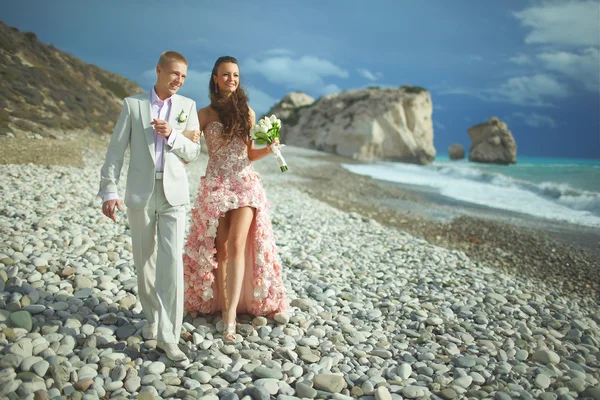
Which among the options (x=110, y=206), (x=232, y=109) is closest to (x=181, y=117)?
(x=232, y=109)

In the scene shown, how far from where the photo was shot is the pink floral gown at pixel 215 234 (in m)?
4.00

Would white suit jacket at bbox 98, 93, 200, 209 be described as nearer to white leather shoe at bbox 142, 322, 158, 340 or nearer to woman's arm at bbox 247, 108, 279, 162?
woman's arm at bbox 247, 108, 279, 162

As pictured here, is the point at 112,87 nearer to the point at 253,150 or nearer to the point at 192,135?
the point at 253,150

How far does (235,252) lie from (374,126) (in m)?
43.4

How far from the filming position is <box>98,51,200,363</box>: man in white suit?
10.6 feet

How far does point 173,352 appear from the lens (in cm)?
341

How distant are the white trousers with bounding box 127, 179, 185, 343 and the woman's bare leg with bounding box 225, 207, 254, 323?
0.61m

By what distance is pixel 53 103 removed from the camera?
2175cm

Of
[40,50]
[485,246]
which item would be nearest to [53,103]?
[40,50]

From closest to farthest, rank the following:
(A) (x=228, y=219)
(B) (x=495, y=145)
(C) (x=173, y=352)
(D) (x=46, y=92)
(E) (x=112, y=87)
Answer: (C) (x=173, y=352)
(A) (x=228, y=219)
(D) (x=46, y=92)
(E) (x=112, y=87)
(B) (x=495, y=145)

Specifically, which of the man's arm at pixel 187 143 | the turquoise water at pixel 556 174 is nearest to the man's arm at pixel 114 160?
the man's arm at pixel 187 143

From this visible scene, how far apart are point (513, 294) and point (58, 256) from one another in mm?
6429

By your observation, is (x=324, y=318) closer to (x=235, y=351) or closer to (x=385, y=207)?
(x=235, y=351)

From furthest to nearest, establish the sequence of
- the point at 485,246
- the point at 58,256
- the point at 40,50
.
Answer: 1. the point at 40,50
2. the point at 485,246
3. the point at 58,256
